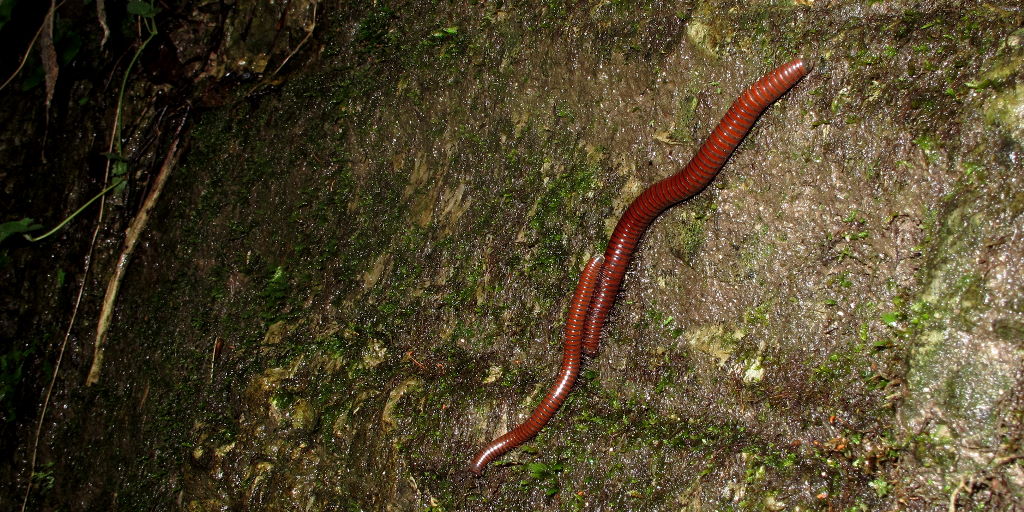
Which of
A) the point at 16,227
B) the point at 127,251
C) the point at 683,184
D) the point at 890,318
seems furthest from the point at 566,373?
the point at 16,227

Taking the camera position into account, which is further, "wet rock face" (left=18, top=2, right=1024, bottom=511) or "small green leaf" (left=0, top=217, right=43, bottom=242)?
"small green leaf" (left=0, top=217, right=43, bottom=242)

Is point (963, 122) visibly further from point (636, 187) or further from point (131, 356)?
point (131, 356)

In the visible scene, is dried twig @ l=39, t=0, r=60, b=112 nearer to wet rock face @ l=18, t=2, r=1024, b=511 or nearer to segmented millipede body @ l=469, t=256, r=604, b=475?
wet rock face @ l=18, t=2, r=1024, b=511

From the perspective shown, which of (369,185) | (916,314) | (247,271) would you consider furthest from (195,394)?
(916,314)

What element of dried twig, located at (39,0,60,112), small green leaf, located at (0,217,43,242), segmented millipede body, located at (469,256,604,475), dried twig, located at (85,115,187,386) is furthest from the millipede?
dried twig, located at (39,0,60,112)

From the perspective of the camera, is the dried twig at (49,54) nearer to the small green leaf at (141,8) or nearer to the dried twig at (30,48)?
the dried twig at (30,48)

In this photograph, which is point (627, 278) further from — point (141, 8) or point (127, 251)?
point (141, 8)

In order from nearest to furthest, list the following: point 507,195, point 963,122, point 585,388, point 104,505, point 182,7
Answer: point 963,122 < point 585,388 < point 507,195 < point 104,505 < point 182,7

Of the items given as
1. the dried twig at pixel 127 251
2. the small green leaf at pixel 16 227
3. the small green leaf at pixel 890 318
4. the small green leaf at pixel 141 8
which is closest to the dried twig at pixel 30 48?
the small green leaf at pixel 141 8
